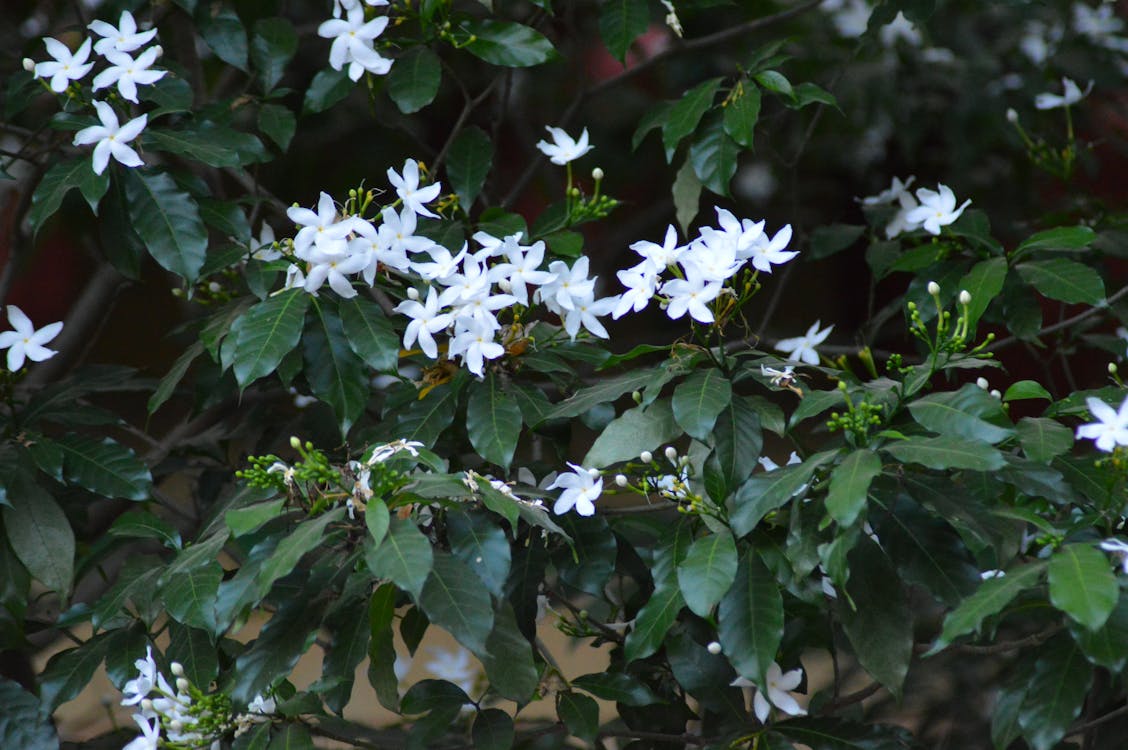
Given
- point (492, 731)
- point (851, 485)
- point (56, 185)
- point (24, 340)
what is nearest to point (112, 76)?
point (56, 185)

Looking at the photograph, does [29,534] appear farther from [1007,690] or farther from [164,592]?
[1007,690]

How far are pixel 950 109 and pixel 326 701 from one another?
201 centimetres

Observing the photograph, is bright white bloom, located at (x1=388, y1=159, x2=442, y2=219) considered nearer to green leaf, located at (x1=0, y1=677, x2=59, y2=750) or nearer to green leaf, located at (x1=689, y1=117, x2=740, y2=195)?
green leaf, located at (x1=689, y1=117, x2=740, y2=195)

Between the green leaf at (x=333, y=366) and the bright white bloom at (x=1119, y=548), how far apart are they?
0.79m

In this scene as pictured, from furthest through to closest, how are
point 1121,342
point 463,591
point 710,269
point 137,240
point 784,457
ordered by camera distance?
point 784,457, point 1121,342, point 137,240, point 710,269, point 463,591

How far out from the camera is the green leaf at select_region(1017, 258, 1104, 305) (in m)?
1.52

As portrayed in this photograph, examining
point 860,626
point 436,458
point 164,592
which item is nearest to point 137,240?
point 164,592

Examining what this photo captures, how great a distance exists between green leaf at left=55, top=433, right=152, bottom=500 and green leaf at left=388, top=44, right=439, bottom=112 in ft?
1.90

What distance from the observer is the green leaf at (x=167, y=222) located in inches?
56.3

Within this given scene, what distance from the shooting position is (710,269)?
1.24 metres

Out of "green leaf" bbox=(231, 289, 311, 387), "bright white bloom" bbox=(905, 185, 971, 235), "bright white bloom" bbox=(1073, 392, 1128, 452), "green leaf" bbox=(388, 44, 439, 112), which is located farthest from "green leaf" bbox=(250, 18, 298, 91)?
"bright white bloom" bbox=(1073, 392, 1128, 452)

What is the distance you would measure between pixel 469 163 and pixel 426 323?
45cm

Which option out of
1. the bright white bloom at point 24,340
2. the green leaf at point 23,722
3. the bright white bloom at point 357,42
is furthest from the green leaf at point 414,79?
the green leaf at point 23,722

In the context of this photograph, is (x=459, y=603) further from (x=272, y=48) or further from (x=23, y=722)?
(x=272, y=48)
